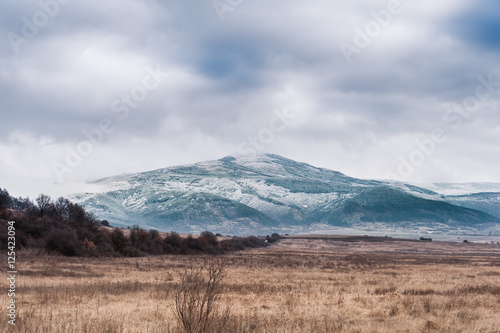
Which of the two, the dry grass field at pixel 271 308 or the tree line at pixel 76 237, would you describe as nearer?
the dry grass field at pixel 271 308

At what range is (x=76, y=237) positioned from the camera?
57.4 metres

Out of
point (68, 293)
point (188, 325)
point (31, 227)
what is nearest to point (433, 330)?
point (188, 325)

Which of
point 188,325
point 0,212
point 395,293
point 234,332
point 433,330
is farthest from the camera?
point 0,212

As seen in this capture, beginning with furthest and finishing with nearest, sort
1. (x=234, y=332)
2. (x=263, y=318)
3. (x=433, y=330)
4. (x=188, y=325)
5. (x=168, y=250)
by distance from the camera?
1. (x=168, y=250)
2. (x=263, y=318)
3. (x=433, y=330)
4. (x=234, y=332)
5. (x=188, y=325)

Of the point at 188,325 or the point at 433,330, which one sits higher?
the point at 188,325

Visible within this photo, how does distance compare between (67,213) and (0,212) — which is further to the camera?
(67,213)

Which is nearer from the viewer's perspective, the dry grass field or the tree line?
the dry grass field

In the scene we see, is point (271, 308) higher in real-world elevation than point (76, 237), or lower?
lower

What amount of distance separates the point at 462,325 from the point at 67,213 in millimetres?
70308

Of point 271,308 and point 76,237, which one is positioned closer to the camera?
point 271,308

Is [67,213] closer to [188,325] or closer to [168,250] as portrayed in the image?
[168,250]

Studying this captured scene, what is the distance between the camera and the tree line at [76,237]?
178 ft

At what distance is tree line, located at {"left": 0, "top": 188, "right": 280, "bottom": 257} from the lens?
54.2 m

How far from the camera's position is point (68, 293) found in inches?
832
